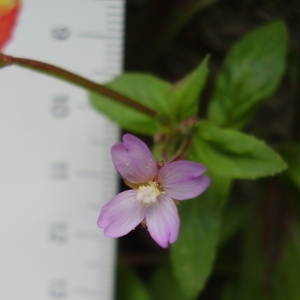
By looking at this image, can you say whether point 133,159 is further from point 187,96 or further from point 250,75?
point 250,75

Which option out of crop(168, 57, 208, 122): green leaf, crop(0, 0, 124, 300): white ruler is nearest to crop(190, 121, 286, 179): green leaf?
crop(168, 57, 208, 122): green leaf

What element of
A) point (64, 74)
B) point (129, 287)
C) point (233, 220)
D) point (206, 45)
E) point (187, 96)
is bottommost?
point (129, 287)

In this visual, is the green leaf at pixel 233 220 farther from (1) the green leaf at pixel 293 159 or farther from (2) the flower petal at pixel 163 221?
(2) the flower petal at pixel 163 221

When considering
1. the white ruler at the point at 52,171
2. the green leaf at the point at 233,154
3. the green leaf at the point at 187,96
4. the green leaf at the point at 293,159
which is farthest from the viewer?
the white ruler at the point at 52,171

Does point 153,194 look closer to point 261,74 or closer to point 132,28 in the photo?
point 261,74

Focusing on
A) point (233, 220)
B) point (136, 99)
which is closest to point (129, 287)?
point (233, 220)

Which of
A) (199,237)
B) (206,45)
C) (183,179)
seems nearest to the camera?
(183,179)

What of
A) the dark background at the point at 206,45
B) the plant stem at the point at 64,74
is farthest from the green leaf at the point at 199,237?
the dark background at the point at 206,45
